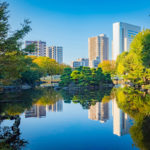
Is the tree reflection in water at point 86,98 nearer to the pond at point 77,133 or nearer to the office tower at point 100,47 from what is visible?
the pond at point 77,133

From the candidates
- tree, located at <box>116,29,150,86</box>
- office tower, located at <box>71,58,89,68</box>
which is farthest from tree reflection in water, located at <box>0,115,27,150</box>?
office tower, located at <box>71,58,89,68</box>

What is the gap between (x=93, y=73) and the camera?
42094mm

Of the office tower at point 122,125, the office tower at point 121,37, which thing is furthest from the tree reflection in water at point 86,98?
the office tower at point 121,37

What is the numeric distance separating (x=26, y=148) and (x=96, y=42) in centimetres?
16145

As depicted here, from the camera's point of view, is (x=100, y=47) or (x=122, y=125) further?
(x=100, y=47)

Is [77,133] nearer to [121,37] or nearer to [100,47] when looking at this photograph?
[121,37]

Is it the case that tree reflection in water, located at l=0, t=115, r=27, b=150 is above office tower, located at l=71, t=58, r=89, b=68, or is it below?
below

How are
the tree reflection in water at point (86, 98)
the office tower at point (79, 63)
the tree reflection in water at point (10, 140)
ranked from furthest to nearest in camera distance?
1. the office tower at point (79, 63)
2. the tree reflection in water at point (86, 98)
3. the tree reflection in water at point (10, 140)

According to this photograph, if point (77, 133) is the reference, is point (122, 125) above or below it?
above

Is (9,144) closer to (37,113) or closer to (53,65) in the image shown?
(37,113)

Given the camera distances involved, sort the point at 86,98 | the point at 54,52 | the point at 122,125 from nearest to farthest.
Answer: the point at 122,125
the point at 86,98
the point at 54,52

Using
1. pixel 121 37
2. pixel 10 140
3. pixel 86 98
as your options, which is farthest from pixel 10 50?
pixel 121 37

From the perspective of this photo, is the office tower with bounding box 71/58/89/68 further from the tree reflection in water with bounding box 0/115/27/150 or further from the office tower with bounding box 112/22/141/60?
the tree reflection in water with bounding box 0/115/27/150

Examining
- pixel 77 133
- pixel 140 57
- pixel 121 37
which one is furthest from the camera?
pixel 121 37
